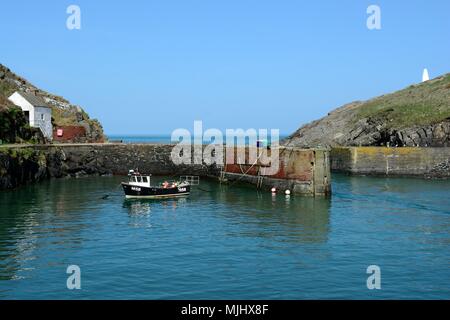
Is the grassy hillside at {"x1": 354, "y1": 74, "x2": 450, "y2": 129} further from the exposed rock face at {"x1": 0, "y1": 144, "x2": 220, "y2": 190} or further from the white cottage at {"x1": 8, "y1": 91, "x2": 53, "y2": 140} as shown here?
the white cottage at {"x1": 8, "y1": 91, "x2": 53, "y2": 140}

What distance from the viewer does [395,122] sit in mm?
102500

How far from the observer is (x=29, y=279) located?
27688 millimetres

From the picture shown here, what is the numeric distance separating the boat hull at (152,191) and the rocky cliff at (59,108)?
139ft

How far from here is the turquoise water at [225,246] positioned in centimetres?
2645

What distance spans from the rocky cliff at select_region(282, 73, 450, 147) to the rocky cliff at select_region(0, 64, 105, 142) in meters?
39.4

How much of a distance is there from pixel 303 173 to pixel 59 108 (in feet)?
200

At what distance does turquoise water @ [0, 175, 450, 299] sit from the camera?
2645 centimetres

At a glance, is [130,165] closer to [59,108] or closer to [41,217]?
[59,108]

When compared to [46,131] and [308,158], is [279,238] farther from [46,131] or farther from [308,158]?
[46,131]

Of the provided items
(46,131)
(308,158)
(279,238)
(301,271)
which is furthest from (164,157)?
(301,271)

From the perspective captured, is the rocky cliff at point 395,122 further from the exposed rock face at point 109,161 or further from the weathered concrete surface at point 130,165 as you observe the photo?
the weathered concrete surface at point 130,165

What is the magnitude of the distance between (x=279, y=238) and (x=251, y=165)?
3212 centimetres

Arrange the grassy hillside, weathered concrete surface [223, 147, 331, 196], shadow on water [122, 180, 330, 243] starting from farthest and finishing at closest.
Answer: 1. the grassy hillside
2. weathered concrete surface [223, 147, 331, 196]
3. shadow on water [122, 180, 330, 243]

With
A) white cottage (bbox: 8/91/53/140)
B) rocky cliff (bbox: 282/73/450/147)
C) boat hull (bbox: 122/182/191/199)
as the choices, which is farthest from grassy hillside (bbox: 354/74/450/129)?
white cottage (bbox: 8/91/53/140)
